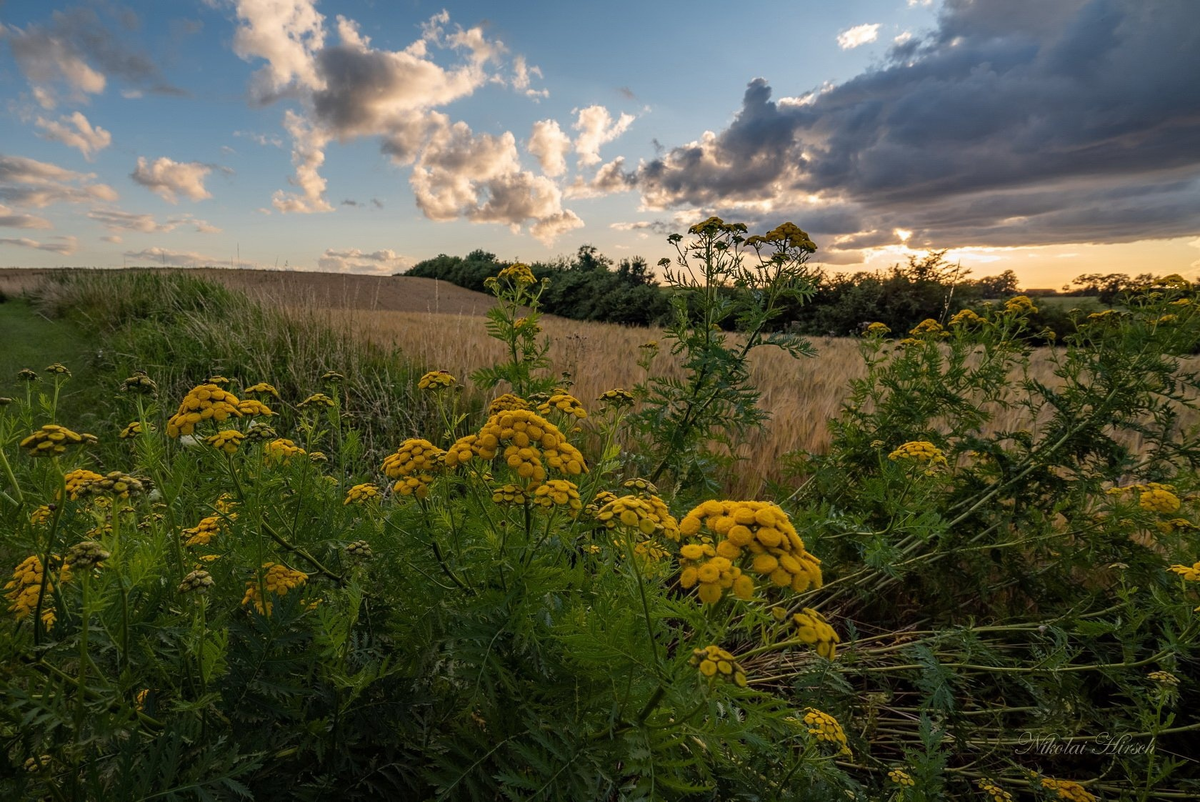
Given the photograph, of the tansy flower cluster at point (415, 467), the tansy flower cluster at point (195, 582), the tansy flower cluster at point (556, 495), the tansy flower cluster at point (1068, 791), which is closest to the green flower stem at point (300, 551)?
the tansy flower cluster at point (195, 582)

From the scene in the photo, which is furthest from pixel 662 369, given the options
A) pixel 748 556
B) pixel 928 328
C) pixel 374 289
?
pixel 374 289

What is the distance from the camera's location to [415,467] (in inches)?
72.7

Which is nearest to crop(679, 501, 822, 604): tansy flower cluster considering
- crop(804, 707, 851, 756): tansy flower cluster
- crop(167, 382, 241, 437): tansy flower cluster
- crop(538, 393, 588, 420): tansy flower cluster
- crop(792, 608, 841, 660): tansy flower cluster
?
crop(792, 608, 841, 660): tansy flower cluster

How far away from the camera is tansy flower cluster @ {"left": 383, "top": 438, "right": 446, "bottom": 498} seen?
1.80 metres

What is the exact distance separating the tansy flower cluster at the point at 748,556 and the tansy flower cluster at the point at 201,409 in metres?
1.58

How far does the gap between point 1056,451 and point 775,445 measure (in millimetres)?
2241

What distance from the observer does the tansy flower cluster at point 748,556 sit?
1152mm

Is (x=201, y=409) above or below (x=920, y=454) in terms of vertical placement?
above

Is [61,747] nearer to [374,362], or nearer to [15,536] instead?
[15,536]

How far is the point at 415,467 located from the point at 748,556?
44.5 inches

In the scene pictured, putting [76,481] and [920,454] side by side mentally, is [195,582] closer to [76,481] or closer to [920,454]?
[76,481]

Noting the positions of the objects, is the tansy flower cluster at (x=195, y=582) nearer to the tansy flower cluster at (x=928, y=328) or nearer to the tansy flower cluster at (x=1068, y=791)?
the tansy flower cluster at (x=1068, y=791)

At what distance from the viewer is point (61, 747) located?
1.36 metres

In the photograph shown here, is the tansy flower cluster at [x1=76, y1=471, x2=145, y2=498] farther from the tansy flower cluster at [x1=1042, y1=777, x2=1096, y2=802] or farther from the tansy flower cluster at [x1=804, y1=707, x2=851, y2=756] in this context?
the tansy flower cluster at [x1=1042, y1=777, x2=1096, y2=802]
